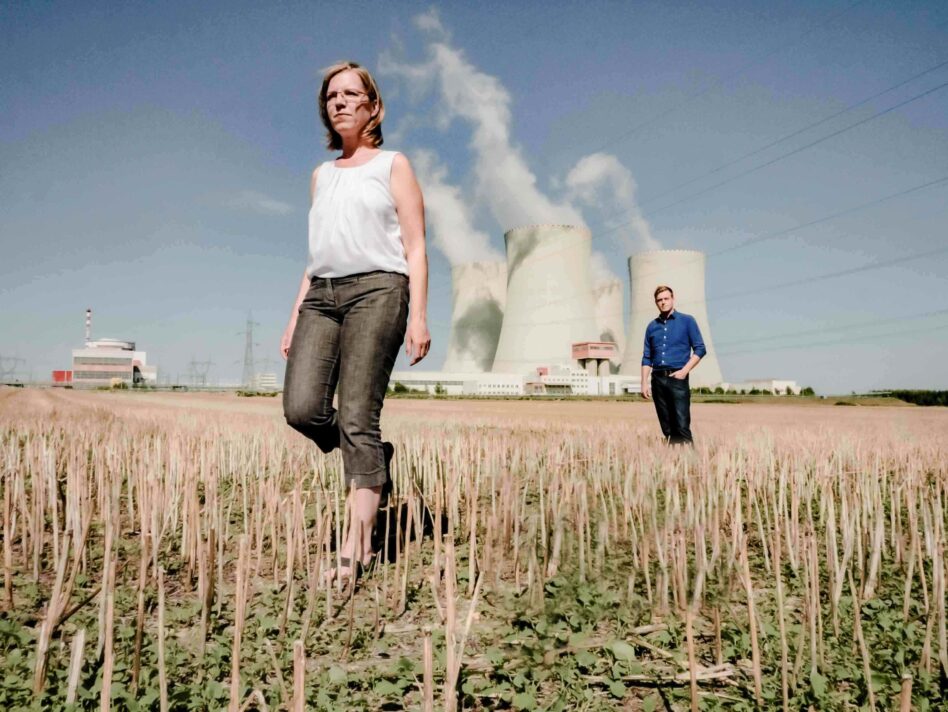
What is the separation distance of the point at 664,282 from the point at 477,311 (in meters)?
12.5

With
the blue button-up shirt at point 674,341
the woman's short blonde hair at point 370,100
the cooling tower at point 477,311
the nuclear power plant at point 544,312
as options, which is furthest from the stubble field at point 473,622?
the cooling tower at point 477,311

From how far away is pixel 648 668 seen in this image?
128 cm

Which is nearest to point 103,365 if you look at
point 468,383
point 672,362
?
point 468,383

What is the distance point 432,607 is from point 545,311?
3221 centimetres

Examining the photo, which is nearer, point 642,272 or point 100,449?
point 100,449

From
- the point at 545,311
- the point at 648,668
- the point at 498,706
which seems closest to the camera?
the point at 498,706

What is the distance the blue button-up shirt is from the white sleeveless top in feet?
10.1

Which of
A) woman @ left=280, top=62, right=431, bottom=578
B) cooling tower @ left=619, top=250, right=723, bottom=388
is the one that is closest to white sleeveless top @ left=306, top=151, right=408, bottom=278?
woman @ left=280, top=62, right=431, bottom=578

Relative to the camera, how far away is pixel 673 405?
15.3 ft

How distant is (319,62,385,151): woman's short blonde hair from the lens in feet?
6.90

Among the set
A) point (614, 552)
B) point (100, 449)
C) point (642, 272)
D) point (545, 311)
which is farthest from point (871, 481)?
point (642, 272)

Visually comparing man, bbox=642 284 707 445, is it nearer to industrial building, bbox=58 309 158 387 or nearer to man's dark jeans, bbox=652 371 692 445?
man's dark jeans, bbox=652 371 692 445

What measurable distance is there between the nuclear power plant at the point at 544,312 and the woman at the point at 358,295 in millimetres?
30972

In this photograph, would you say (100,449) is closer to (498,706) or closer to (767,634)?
(498,706)
